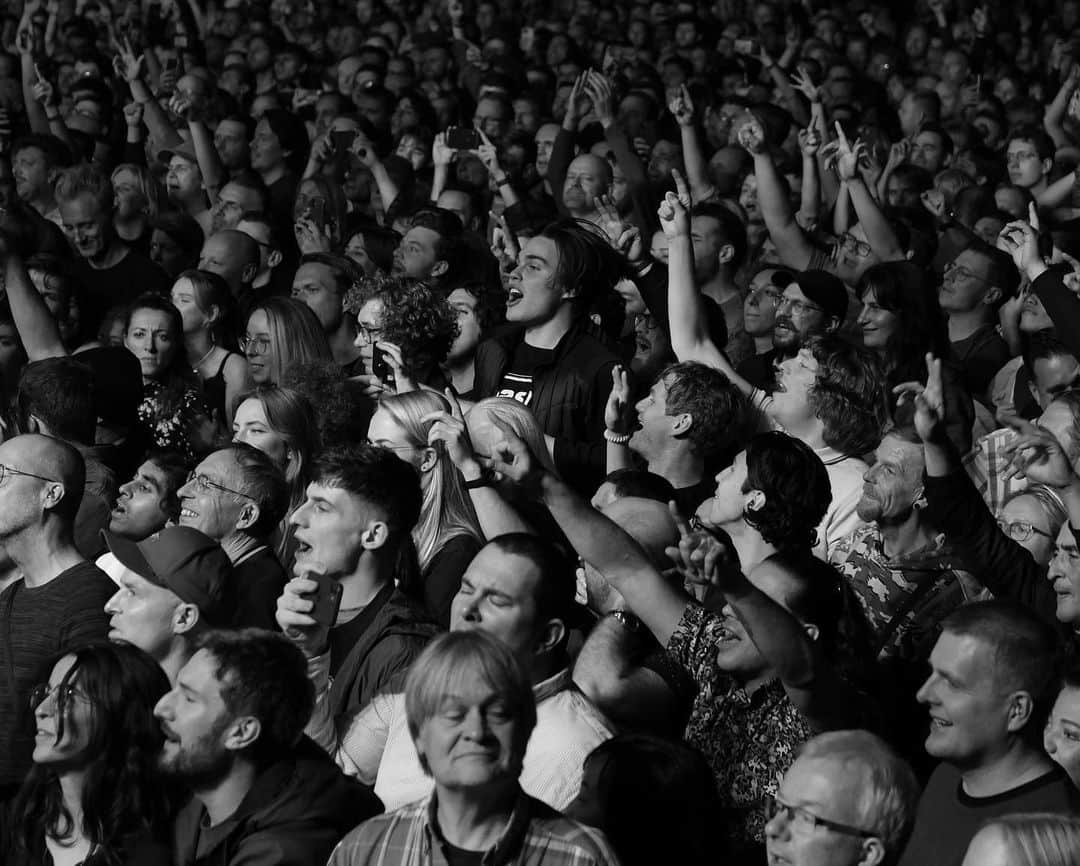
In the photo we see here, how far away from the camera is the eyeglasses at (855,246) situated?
8555mm

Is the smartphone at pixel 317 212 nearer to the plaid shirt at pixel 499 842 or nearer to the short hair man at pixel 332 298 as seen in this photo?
the short hair man at pixel 332 298

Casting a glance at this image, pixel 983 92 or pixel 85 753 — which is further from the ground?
pixel 85 753

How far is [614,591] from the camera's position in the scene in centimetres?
480

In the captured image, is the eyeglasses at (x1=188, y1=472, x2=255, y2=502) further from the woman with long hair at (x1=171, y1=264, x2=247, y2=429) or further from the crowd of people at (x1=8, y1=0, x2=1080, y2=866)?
the woman with long hair at (x1=171, y1=264, x2=247, y2=429)

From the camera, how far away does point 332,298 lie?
7.83 metres

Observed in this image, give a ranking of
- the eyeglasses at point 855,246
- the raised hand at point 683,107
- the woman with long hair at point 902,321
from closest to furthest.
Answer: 1. the woman with long hair at point 902,321
2. the eyeglasses at point 855,246
3. the raised hand at point 683,107

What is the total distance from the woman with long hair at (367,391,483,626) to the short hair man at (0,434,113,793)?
88cm

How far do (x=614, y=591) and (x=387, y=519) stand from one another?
651 millimetres

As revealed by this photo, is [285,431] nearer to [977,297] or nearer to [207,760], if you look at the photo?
[207,760]

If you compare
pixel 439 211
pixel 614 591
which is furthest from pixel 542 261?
pixel 614 591

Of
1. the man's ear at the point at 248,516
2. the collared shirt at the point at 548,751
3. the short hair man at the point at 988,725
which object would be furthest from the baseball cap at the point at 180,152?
the short hair man at the point at 988,725

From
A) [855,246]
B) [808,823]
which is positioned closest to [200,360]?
[855,246]

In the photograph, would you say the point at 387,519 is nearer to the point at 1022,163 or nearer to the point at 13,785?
the point at 13,785

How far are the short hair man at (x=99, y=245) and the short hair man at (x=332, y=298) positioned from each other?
858 millimetres
